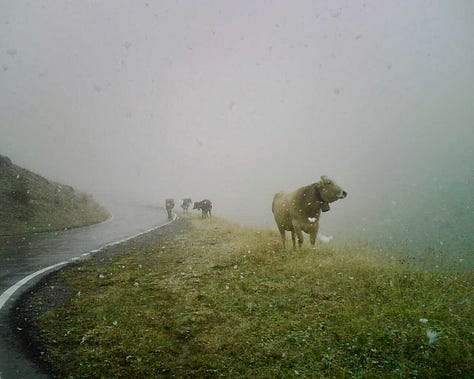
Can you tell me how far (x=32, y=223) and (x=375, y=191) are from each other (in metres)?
35.7

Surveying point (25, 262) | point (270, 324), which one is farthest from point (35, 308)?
point (25, 262)

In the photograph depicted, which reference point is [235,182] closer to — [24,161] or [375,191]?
[375,191]

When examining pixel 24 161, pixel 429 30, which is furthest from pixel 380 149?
pixel 24 161

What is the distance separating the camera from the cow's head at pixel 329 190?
10.1 m

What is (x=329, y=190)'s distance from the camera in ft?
33.4

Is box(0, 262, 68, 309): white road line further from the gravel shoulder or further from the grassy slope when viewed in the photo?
the grassy slope

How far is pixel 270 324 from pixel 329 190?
5.85 m

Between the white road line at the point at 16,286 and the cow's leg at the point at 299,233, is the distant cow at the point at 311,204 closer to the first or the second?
the cow's leg at the point at 299,233

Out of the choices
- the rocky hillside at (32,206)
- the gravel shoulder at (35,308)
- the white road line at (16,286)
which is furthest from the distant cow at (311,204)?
the rocky hillside at (32,206)

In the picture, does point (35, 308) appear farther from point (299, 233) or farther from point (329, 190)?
point (329, 190)

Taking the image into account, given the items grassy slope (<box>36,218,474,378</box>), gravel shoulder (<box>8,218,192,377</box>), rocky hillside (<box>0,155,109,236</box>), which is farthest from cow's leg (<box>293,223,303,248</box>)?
rocky hillside (<box>0,155,109,236</box>)

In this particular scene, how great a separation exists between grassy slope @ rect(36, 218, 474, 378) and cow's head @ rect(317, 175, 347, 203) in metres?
2.16

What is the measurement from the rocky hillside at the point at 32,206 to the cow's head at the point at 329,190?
18669 mm

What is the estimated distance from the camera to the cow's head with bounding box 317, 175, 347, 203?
33.0ft
